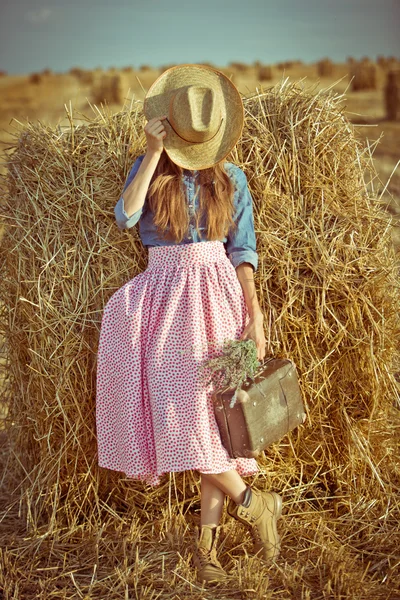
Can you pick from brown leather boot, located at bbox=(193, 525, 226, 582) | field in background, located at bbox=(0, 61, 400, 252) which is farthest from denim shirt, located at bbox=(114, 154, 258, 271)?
field in background, located at bbox=(0, 61, 400, 252)

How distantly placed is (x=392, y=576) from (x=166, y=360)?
124cm

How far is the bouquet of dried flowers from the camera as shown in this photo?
2.71m

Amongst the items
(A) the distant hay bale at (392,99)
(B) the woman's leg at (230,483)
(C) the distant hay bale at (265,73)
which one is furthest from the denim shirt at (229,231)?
(C) the distant hay bale at (265,73)

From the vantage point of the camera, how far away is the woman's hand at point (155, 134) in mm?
2916

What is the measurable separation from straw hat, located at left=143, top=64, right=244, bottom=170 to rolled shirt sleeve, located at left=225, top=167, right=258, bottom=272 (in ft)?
0.66

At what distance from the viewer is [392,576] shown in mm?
2764

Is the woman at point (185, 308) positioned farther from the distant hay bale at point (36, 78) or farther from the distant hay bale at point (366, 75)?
the distant hay bale at point (36, 78)

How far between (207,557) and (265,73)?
16.1 meters

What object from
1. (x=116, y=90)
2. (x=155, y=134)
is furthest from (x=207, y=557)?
(x=116, y=90)

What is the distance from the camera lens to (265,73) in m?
17.4

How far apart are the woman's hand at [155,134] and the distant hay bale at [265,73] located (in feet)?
49.1

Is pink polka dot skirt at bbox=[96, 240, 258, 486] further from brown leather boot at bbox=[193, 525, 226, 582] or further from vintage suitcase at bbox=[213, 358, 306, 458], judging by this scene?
brown leather boot at bbox=[193, 525, 226, 582]

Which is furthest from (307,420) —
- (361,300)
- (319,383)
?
(361,300)

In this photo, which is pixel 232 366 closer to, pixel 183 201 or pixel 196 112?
pixel 183 201
